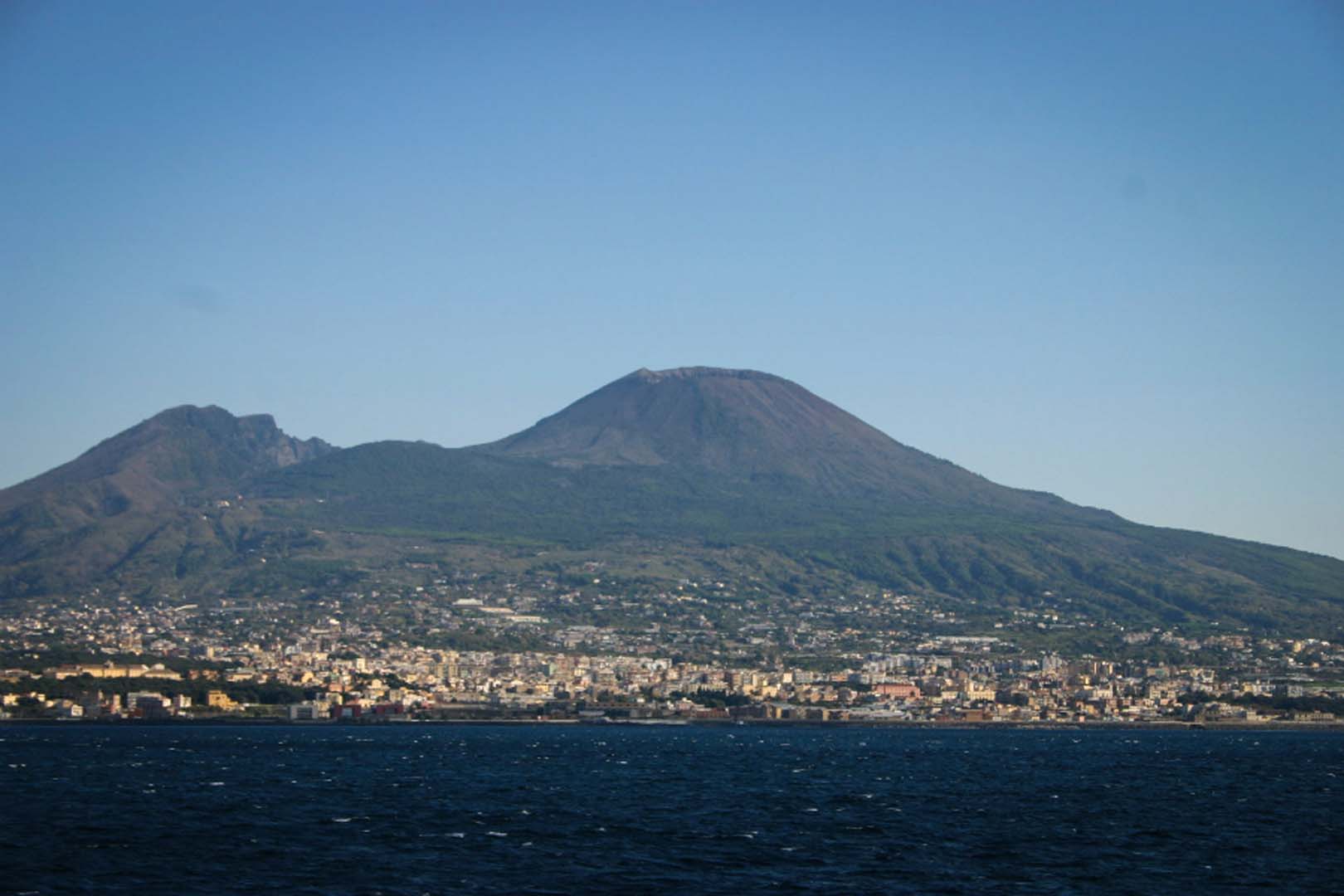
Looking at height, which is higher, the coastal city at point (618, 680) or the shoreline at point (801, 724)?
the coastal city at point (618, 680)

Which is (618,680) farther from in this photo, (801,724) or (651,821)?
(651,821)

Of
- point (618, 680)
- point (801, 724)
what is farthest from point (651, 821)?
point (618, 680)

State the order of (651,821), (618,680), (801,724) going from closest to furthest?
(651,821), (801,724), (618,680)

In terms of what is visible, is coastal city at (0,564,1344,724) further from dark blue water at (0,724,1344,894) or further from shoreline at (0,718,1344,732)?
dark blue water at (0,724,1344,894)

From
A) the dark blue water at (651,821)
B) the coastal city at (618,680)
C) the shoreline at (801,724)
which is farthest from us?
the coastal city at (618,680)

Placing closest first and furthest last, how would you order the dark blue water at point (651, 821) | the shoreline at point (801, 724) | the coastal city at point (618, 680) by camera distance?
the dark blue water at point (651, 821), the shoreline at point (801, 724), the coastal city at point (618, 680)

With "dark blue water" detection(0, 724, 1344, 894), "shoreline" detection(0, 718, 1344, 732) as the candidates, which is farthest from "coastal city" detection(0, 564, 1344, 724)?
"dark blue water" detection(0, 724, 1344, 894)

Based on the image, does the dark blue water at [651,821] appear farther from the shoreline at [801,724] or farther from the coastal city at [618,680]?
the coastal city at [618,680]

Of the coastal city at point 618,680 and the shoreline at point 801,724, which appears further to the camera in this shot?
the coastal city at point 618,680

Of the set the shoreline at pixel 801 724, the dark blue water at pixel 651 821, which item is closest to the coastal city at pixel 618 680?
the shoreline at pixel 801 724
